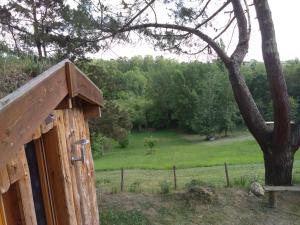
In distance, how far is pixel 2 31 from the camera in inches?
455

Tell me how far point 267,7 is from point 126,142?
3390 cm

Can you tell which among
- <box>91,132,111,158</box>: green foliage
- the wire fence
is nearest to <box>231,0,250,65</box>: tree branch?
the wire fence

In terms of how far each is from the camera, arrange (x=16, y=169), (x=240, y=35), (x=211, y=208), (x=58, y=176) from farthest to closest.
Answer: (x=240, y=35) < (x=211, y=208) < (x=58, y=176) < (x=16, y=169)

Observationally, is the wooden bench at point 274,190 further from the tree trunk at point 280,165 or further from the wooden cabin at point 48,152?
the wooden cabin at point 48,152

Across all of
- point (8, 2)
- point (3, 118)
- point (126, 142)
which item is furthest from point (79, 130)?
point (126, 142)

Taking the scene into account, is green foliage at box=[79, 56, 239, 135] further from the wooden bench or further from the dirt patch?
the wooden bench

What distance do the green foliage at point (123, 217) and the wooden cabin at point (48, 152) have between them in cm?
295

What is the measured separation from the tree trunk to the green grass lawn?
13.6 m

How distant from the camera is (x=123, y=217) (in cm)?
772

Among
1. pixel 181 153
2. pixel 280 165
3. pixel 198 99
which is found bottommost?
pixel 181 153

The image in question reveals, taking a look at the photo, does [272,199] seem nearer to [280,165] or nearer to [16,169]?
[280,165]

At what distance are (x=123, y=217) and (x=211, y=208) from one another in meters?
1.67

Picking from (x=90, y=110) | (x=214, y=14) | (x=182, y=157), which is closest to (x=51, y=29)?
(x=214, y=14)

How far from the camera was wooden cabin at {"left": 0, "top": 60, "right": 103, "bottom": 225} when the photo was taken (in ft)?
6.40
